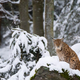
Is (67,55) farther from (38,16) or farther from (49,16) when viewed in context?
(38,16)

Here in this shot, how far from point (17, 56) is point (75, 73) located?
191 centimetres

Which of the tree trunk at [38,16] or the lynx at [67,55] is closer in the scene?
the lynx at [67,55]

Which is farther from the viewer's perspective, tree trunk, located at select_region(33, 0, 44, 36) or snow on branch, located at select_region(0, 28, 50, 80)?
tree trunk, located at select_region(33, 0, 44, 36)

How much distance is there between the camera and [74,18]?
1027 cm

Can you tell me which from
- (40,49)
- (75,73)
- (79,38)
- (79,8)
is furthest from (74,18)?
(75,73)

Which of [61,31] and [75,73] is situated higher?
[75,73]

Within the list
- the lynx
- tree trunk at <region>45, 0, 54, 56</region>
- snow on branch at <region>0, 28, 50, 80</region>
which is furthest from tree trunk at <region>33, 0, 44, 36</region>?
the lynx

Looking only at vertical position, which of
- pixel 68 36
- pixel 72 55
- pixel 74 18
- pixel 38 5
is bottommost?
pixel 68 36

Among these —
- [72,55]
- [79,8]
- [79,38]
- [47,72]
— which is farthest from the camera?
[79,8]

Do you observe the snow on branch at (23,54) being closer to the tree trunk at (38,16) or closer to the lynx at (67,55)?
the lynx at (67,55)

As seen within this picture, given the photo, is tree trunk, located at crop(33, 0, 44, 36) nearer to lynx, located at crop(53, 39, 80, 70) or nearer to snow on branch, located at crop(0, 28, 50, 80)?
snow on branch, located at crop(0, 28, 50, 80)

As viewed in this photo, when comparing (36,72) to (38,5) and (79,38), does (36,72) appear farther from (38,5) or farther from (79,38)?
(79,38)

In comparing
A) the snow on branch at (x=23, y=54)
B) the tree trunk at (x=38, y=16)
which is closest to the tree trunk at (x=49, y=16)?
the tree trunk at (x=38, y=16)

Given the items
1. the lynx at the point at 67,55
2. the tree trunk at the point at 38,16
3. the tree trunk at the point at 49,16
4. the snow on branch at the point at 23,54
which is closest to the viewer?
the lynx at the point at 67,55
